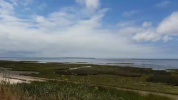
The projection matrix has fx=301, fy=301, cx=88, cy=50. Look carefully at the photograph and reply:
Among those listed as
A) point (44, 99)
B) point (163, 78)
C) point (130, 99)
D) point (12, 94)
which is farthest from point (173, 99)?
point (163, 78)

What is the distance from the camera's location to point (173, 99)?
61.6 ft

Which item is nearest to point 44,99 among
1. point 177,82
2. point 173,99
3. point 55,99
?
point 55,99

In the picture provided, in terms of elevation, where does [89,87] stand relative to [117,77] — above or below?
above

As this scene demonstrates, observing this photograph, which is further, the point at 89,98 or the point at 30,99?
the point at 89,98

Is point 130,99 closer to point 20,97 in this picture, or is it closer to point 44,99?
point 44,99

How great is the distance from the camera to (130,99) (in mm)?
16359

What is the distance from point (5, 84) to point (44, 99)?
3.81ft

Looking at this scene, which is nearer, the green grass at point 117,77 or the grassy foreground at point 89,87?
the grassy foreground at point 89,87

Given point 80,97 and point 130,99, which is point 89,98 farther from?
point 130,99

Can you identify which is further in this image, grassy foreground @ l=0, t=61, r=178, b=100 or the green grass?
the green grass

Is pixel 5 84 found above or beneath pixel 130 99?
above

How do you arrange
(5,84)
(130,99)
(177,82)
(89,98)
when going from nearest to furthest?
(5,84), (89,98), (130,99), (177,82)

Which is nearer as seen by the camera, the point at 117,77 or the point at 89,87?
the point at 89,87

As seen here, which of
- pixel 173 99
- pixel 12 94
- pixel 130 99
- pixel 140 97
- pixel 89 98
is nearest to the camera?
pixel 12 94
